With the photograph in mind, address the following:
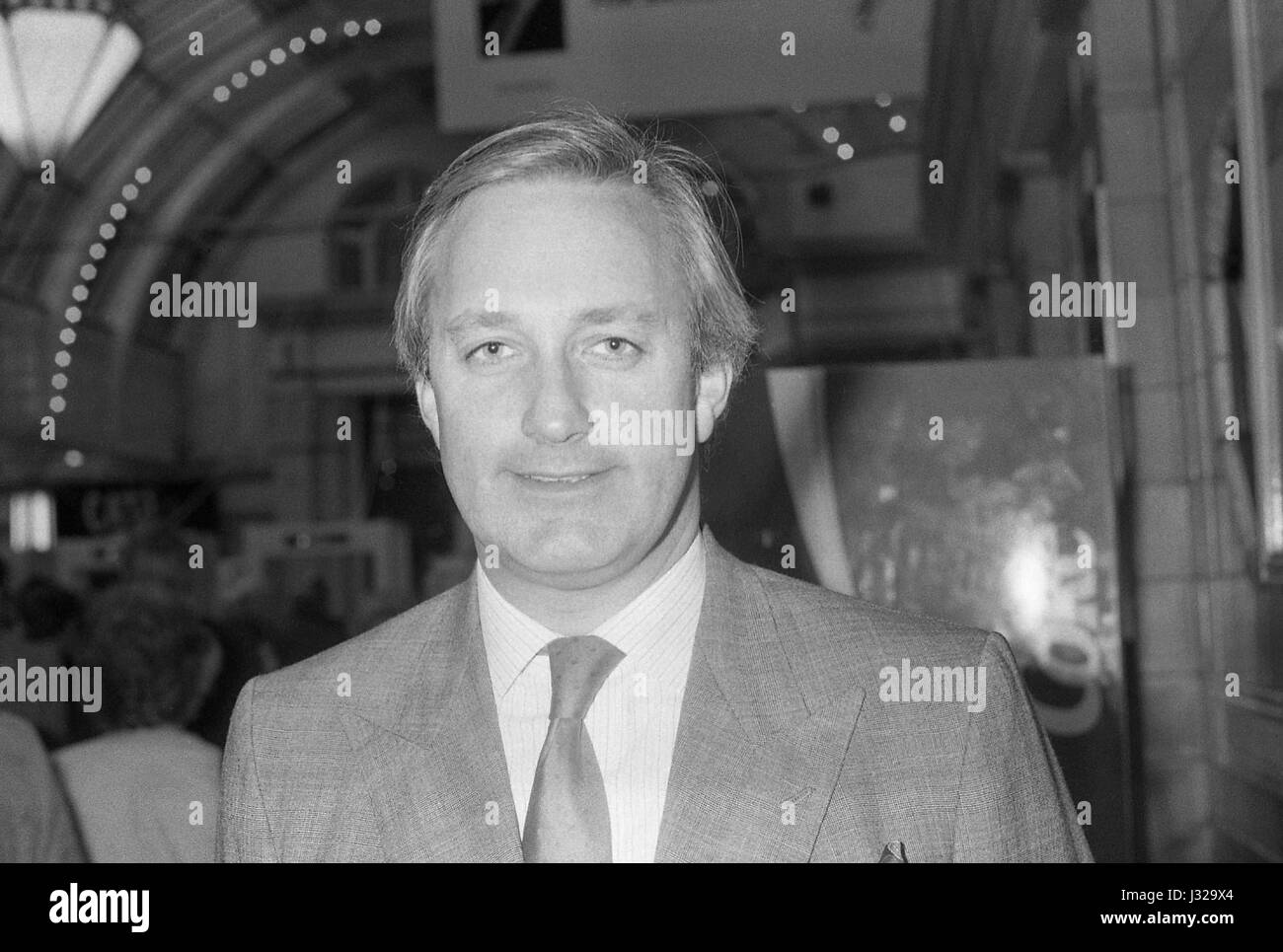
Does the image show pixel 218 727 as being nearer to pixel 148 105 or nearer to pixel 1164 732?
pixel 148 105

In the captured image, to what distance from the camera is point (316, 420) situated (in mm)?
2322

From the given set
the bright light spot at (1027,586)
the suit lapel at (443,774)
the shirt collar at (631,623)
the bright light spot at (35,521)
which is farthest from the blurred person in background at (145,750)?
the bright light spot at (1027,586)

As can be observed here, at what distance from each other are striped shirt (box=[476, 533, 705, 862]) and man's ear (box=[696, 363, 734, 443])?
0.17 metres

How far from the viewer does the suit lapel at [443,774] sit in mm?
1520

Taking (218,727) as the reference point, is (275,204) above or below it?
above

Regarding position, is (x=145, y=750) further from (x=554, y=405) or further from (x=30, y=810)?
(x=554, y=405)

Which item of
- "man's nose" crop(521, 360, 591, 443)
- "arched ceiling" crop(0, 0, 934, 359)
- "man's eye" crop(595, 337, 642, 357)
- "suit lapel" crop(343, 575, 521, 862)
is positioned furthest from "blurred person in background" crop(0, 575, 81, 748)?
"man's eye" crop(595, 337, 642, 357)

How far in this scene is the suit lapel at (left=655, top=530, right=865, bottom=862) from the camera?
1457 mm

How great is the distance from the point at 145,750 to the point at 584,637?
818 mm

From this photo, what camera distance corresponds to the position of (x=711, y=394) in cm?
166

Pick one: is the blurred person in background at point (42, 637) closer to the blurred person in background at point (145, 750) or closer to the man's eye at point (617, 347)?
the blurred person in background at point (145, 750)

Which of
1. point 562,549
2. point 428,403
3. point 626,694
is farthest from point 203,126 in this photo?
point 626,694
